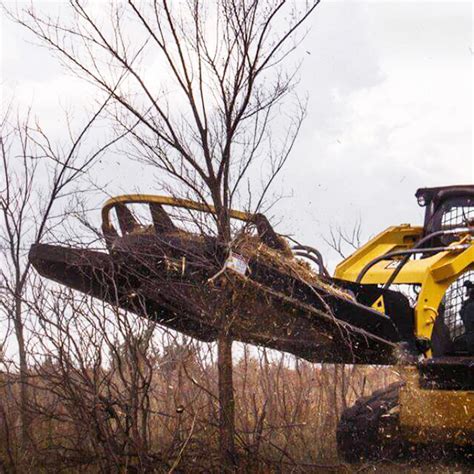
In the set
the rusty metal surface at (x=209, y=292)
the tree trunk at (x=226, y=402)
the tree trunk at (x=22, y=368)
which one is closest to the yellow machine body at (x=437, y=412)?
the rusty metal surface at (x=209, y=292)

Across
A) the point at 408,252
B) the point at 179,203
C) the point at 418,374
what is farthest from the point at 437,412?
the point at 179,203

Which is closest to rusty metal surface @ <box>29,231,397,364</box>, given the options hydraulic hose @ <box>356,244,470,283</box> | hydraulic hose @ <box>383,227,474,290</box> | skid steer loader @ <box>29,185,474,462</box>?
skid steer loader @ <box>29,185,474,462</box>

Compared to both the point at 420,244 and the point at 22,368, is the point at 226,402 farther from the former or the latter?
the point at 420,244

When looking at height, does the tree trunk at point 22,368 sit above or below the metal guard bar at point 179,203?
below

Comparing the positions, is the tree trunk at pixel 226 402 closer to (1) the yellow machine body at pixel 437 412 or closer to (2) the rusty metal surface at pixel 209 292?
(2) the rusty metal surface at pixel 209 292

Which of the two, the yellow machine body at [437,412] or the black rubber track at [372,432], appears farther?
the black rubber track at [372,432]

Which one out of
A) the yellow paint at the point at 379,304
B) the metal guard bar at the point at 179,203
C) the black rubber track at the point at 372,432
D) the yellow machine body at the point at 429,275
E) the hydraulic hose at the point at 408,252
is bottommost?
the black rubber track at the point at 372,432

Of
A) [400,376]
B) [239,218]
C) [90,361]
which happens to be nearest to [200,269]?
[239,218]

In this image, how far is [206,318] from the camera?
701cm

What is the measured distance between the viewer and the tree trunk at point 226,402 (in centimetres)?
673

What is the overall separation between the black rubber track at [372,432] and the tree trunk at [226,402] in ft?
4.85

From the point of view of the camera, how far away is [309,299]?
22.4 ft

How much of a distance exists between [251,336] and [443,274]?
1.59 meters

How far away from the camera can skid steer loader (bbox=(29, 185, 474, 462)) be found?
6.69m
